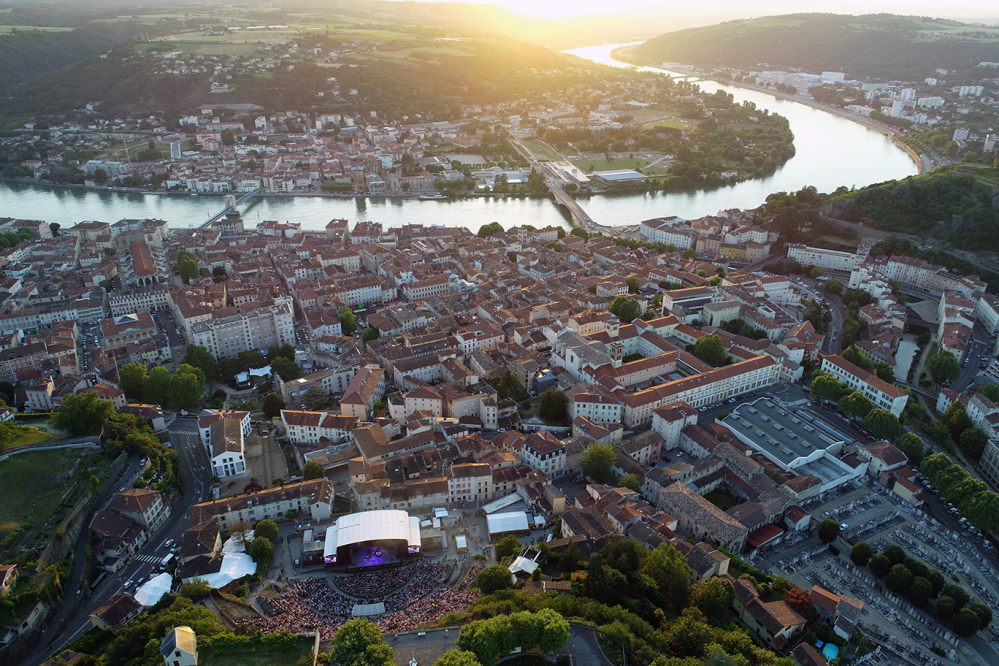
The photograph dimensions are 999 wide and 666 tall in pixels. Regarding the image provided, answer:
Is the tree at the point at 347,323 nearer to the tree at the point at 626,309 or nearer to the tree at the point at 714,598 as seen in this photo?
the tree at the point at 626,309

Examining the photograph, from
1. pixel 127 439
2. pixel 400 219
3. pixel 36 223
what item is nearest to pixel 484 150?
pixel 400 219

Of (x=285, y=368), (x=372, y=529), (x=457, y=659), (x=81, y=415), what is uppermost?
(x=457, y=659)

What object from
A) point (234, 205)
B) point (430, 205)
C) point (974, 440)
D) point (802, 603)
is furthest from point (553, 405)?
point (234, 205)

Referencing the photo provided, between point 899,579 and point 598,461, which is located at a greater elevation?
point 598,461

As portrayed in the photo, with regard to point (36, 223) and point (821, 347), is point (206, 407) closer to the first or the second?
point (821, 347)

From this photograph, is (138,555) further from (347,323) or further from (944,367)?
(944,367)

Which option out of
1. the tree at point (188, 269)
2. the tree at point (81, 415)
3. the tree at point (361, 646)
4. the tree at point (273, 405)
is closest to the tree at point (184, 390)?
the tree at point (81, 415)
